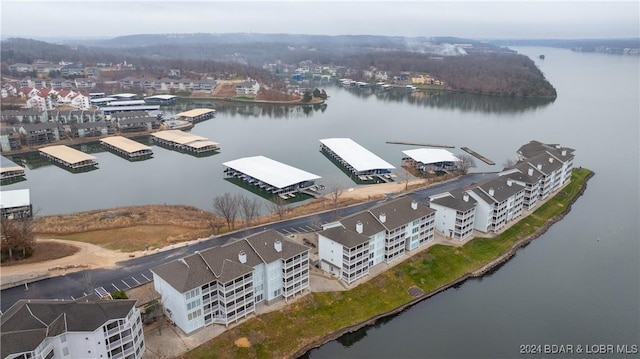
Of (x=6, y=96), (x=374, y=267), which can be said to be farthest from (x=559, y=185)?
(x=6, y=96)

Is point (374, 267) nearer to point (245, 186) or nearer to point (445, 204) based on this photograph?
point (445, 204)

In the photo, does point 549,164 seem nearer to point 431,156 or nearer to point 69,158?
point 431,156

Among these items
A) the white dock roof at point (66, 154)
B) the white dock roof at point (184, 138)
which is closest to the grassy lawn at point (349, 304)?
the white dock roof at point (184, 138)

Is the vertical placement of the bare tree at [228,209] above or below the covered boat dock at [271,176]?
above

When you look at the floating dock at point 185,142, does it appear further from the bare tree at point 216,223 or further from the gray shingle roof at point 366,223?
the gray shingle roof at point 366,223

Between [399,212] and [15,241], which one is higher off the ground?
[399,212]

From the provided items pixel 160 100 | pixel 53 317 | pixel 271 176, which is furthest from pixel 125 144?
pixel 53 317

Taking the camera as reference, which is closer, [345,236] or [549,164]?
[345,236]
